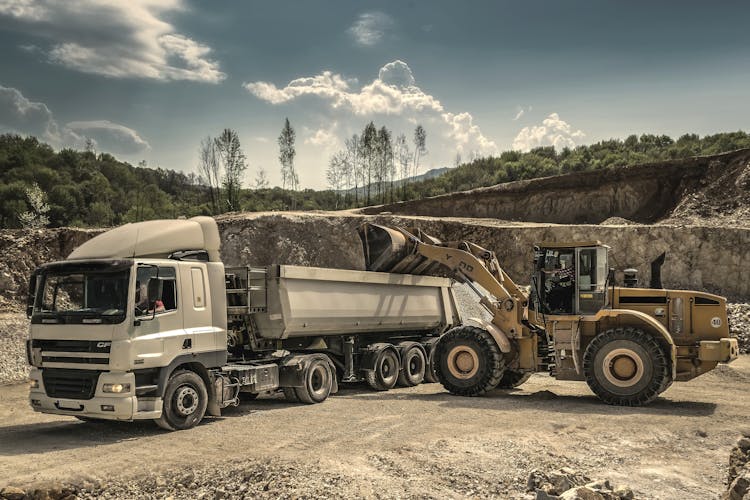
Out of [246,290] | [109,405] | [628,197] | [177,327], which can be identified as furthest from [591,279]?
[628,197]

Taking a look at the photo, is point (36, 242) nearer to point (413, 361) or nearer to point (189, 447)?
point (413, 361)

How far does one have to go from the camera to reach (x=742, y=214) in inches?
1427

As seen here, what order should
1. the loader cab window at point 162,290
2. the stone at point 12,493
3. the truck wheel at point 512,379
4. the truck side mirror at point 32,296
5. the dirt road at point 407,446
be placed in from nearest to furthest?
the stone at point 12,493 < the dirt road at point 407,446 < the loader cab window at point 162,290 < the truck side mirror at point 32,296 < the truck wheel at point 512,379

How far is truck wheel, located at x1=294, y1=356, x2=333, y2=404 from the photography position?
43.2 feet

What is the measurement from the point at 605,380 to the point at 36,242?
30923 mm

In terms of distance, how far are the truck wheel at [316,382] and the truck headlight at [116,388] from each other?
4.01 m

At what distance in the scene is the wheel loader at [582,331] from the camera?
41.5ft

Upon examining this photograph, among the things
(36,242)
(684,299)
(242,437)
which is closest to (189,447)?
(242,437)

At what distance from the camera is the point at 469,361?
47.0 feet

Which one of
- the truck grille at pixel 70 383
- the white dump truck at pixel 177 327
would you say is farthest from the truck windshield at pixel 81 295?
the truck grille at pixel 70 383

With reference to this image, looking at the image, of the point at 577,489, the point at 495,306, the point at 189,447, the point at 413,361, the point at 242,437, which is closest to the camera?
the point at 577,489

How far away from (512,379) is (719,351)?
4.66 m

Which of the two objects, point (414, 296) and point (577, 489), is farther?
point (414, 296)

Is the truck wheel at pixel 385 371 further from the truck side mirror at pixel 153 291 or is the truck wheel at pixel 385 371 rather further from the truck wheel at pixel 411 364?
the truck side mirror at pixel 153 291
